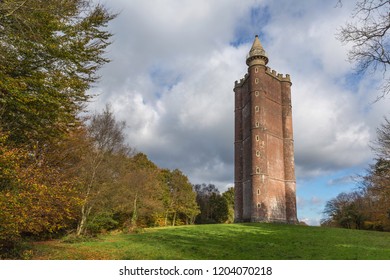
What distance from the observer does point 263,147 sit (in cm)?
3934

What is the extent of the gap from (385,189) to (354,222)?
767 inches

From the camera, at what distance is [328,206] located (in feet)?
202

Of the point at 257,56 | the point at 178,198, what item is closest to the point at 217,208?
the point at 178,198

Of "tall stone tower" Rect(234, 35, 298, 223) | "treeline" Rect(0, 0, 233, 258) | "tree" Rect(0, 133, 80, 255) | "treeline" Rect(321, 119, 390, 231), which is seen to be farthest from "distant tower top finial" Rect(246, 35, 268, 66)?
"tree" Rect(0, 133, 80, 255)

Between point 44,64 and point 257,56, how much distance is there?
36.1m

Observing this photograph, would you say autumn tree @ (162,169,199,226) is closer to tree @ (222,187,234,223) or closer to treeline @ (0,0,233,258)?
tree @ (222,187,234,223)

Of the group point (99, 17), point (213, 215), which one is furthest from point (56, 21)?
point (213, 215)

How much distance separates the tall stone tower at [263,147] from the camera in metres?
38.0

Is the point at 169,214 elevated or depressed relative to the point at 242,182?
depressed

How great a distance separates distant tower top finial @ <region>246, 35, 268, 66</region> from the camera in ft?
140

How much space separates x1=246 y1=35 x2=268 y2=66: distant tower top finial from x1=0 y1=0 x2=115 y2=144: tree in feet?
110

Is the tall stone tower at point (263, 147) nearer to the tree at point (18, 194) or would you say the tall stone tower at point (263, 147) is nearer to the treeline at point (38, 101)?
the treeline at point (38, 101)

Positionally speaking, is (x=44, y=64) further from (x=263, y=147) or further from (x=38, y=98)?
(x=263, y=147)
